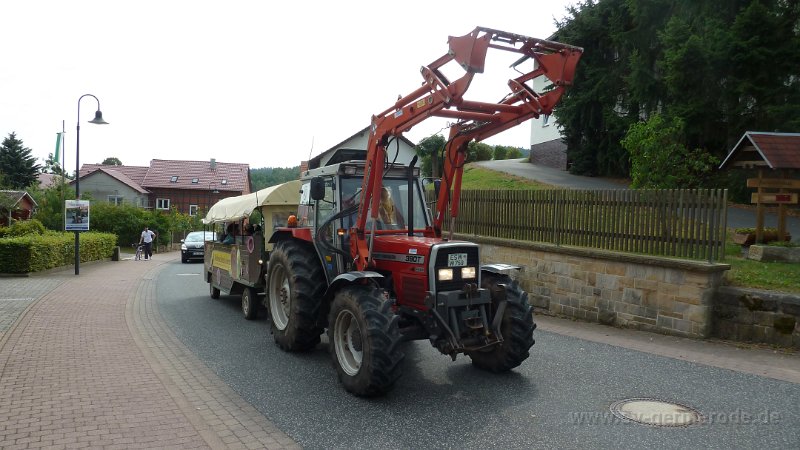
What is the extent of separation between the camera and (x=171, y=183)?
6319 cm

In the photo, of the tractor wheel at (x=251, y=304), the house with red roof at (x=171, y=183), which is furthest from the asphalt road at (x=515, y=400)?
the house with red roof at (x=171, y=183)

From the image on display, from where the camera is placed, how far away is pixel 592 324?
959 cm

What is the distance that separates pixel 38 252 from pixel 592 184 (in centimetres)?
2036

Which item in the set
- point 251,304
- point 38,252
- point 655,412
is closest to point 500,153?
point 38,252

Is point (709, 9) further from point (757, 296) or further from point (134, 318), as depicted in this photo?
point (134, 318)

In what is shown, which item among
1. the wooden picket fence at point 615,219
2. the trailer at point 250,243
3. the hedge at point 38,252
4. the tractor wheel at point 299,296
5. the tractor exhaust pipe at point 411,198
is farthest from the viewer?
the hedge at point 38,252

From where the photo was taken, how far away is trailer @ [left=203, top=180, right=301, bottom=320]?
10.1 meters

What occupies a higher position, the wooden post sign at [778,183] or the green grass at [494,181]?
the green grass at [494,181]

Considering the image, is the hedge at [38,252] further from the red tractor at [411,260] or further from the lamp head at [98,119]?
the red tractor at [411,260]

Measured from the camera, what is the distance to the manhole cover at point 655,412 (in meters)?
5.02

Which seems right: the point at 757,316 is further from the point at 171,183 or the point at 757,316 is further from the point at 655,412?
the point at 171,183

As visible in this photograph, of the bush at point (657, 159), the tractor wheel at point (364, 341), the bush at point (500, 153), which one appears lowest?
the tractor wheel at point (364, 341)

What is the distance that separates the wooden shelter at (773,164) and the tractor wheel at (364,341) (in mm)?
8646

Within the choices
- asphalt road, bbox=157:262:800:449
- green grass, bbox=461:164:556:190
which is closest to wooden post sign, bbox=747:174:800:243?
asphalt road, bbox=157:262:800:449
